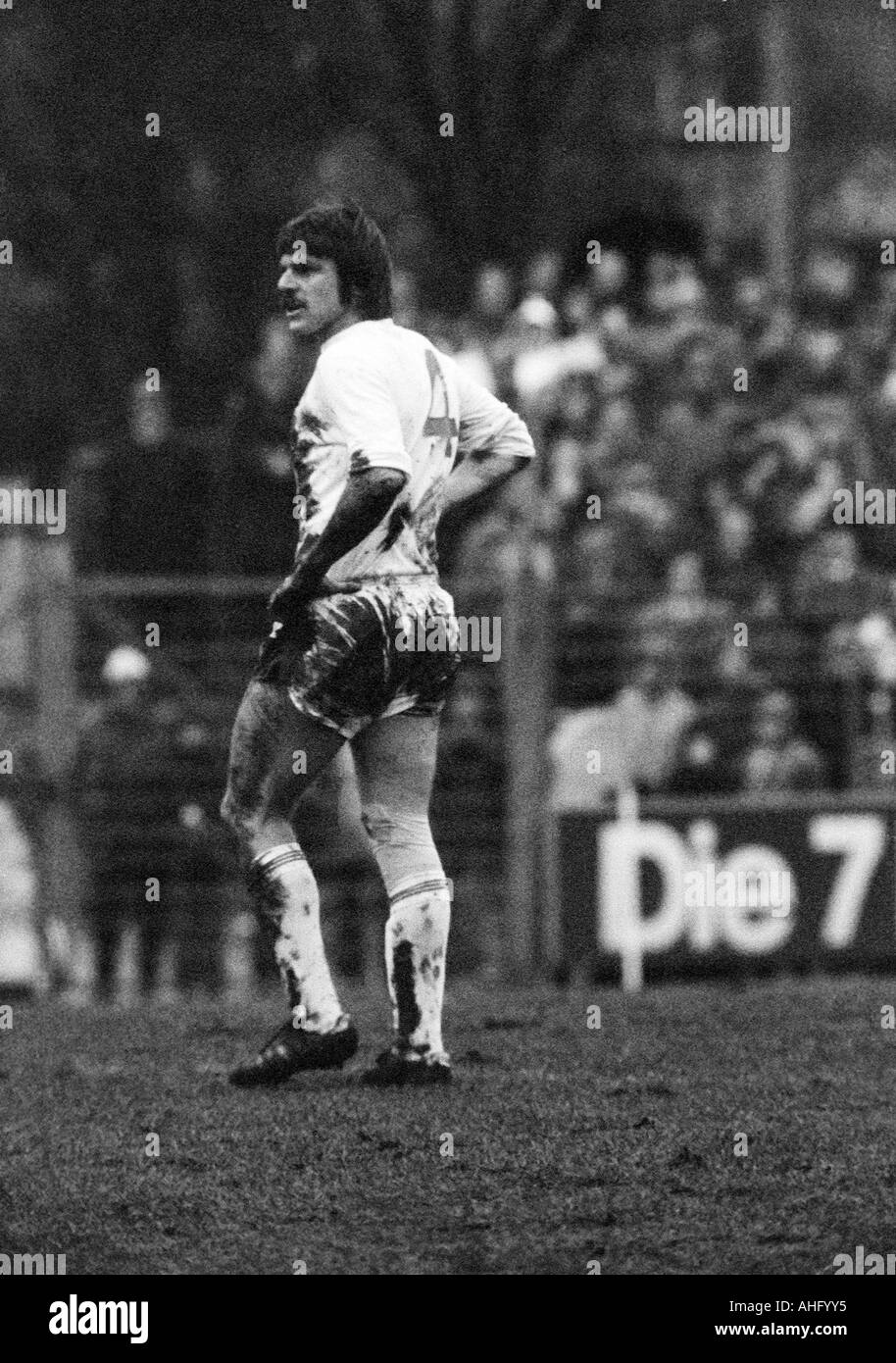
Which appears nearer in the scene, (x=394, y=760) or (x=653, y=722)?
(x=394, y=760)

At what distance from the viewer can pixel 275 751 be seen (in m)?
8.49

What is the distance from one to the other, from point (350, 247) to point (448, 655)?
123cm

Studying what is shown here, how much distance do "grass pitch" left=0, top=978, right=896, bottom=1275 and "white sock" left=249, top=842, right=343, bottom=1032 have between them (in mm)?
257

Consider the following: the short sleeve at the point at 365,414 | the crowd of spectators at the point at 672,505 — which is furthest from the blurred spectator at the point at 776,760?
the short sleeve at the point at 365,414

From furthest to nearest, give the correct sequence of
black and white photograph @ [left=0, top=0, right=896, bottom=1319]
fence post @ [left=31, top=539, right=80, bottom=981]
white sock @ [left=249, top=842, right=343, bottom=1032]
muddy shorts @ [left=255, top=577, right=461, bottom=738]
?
1. fence post @ [left=31, top=539, right=80, bottom=981]
2. white sock @ [left=249, top=842, right=343, bottom=1032]
3. muddy shorts @ [left=255, top=577, right=461, bottom=738]
4. black and white photograph @ [left=0, top=0, right=896, bottom=1319]

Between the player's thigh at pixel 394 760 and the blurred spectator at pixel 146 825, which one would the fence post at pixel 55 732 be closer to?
the blurred spectator at pixel 146 825

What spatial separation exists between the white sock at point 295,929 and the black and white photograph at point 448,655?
2cm

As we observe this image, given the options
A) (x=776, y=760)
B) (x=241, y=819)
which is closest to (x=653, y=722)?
(x=776, y=760)

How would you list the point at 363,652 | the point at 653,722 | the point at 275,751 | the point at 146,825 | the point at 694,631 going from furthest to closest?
1. the point at 694,631
2. the point at 653,722
3. the point at 146,825
4. the point at 275,751
5. the point at 363,652

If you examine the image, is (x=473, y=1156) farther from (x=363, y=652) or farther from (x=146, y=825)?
(x=146, y=825)

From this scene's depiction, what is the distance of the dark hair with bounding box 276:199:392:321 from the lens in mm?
8430

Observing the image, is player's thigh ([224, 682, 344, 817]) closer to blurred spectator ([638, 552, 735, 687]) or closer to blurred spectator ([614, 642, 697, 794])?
blurred spectator ([614, 642, 697, 794])

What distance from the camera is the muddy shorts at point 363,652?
27.5 feet

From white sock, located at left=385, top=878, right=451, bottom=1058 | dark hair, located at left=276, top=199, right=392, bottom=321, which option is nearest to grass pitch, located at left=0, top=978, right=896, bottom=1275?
white sock, located at left=385, top=878, right=451, bottom=1058
